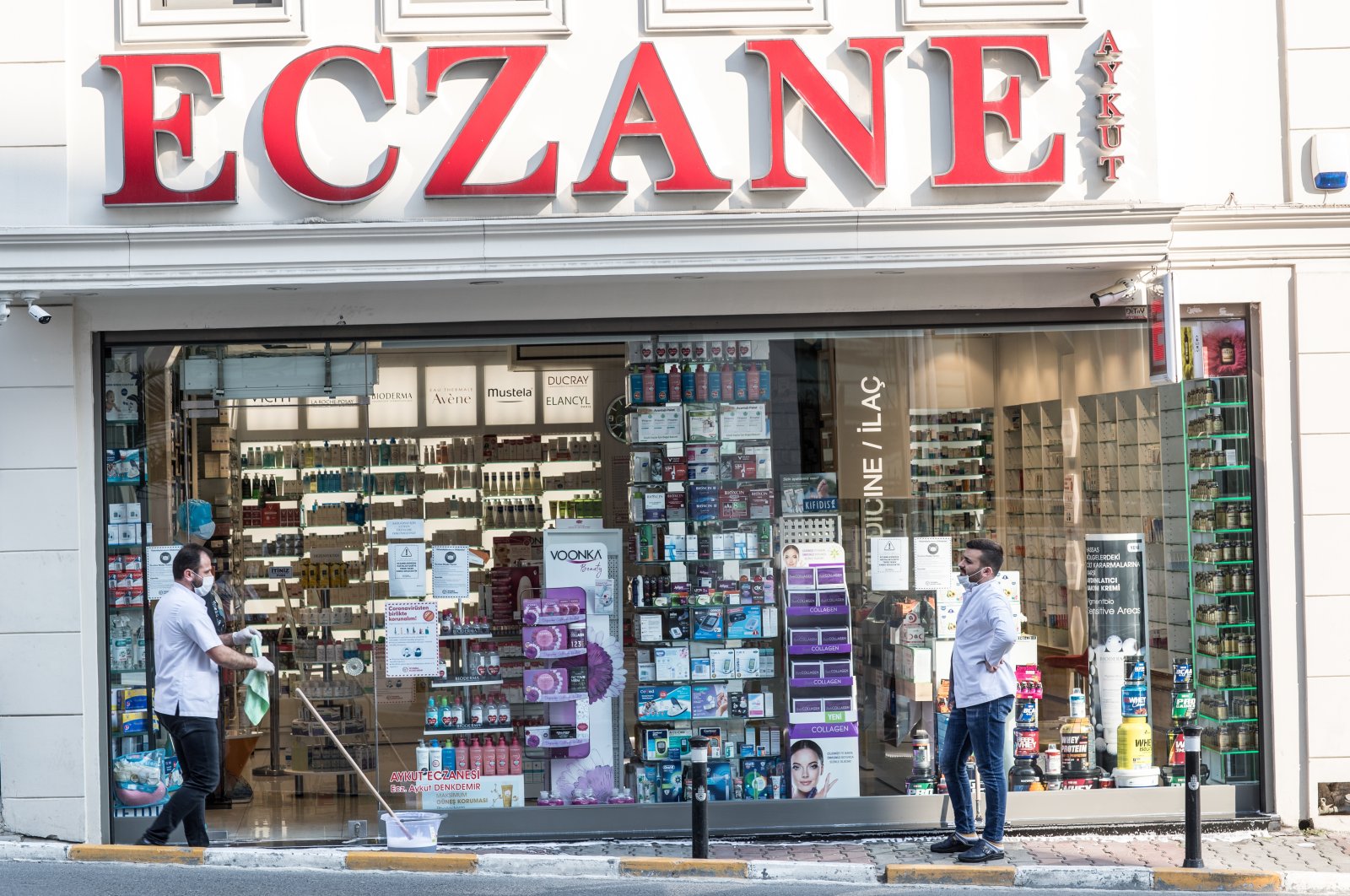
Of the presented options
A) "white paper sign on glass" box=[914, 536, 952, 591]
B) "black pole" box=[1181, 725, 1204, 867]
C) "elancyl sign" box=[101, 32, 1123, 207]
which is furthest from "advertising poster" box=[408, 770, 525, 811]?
"black pole" box=[1181, 725, 1204, 867]

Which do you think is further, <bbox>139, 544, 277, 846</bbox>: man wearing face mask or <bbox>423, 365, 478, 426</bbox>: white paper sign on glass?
<bbox>423, 365, 478, 426</bbox>: white paper sign on glass

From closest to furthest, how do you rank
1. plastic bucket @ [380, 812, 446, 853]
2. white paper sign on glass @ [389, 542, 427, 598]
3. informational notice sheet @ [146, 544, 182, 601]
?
plastic bucket @ [380, 812, 446, 853], informational notice sheet @ [146, 544, 182, 601], white paper sign on glass @ [389, 542, 427, 598]

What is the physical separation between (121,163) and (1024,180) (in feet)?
19.2

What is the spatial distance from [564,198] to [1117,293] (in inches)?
148

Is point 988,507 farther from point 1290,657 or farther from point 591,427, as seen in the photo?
point 591,427

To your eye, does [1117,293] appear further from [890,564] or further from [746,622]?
[746,622]

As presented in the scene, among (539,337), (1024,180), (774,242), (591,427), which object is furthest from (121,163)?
(1024,180)

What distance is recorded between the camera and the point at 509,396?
10.1 meters

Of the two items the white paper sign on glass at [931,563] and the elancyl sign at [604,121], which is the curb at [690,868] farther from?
the elancyl sign at [604,121]

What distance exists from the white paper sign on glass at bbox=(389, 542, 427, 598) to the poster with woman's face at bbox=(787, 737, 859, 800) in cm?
289

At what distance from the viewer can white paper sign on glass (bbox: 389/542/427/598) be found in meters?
9.88

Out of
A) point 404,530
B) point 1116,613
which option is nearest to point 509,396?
point 404,530

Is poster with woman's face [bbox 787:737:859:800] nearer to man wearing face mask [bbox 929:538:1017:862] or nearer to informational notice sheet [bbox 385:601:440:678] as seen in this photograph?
man wearing face mask [bbox 929:538:1017:862]

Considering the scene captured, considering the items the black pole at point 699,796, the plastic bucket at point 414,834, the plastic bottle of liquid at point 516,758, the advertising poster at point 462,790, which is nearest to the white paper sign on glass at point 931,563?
the black pole at point 699,796
